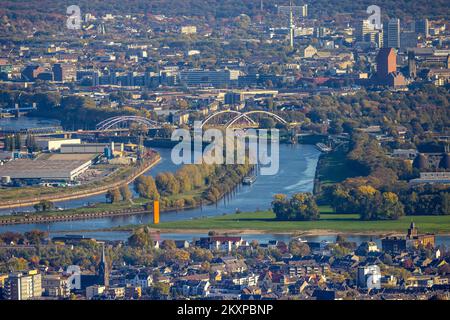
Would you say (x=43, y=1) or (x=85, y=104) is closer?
(x=85, y=104)

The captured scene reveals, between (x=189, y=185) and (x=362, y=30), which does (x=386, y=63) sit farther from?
(x=189, y=185)

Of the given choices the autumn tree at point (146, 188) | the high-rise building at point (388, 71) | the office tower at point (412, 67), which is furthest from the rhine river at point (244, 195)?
the office tower at point (412, 67)

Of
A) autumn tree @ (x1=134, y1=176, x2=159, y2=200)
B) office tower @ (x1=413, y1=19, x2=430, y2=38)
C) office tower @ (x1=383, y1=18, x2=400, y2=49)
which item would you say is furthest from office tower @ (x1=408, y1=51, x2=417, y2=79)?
autumn tree @ (x1=134, y1=176, x2=159, y2=200)

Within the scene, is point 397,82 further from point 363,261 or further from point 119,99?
point 363,261

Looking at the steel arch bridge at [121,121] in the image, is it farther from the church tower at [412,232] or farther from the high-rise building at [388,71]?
the church tower at [412,232]

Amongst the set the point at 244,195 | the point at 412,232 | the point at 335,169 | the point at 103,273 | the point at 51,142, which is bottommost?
the point at 51,142

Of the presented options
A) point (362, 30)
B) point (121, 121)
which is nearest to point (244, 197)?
point (121, 121)
